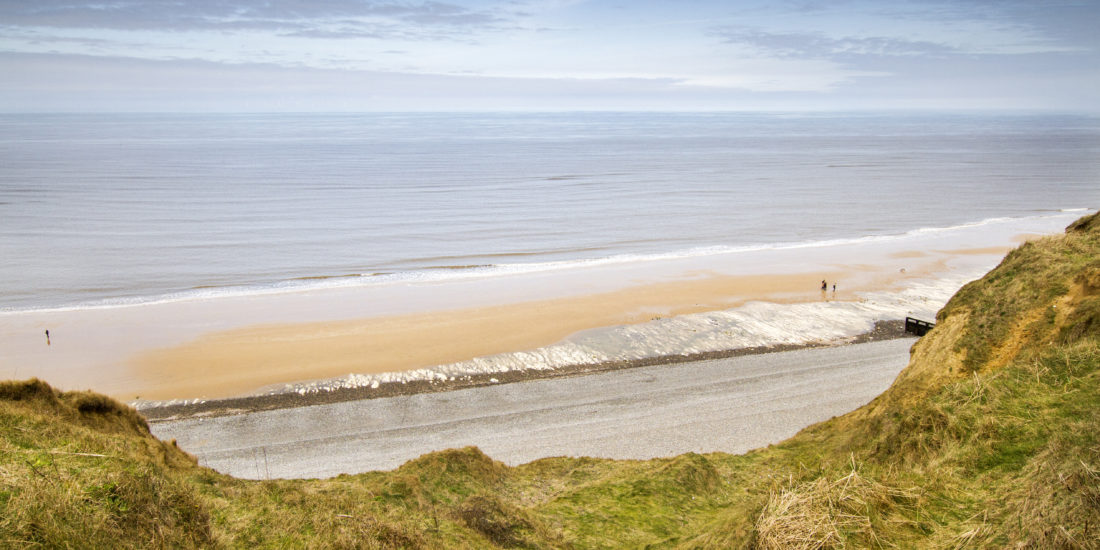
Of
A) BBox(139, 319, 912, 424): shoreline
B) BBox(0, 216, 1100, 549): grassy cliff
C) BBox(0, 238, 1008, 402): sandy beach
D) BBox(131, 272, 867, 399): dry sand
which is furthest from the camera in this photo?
BBox(0, 238, 1008, 402): sandy beach

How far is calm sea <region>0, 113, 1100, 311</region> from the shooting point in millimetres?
43562

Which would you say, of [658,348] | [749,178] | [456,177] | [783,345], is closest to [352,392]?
[658,348]

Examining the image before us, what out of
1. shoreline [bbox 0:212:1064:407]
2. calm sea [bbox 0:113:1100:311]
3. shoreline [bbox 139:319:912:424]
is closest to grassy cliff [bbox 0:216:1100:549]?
shoreline [bbox 139:319:912:424]

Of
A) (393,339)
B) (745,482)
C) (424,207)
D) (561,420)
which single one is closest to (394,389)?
(393,339)

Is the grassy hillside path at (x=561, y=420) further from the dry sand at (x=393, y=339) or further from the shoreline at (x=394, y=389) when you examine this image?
the dry sand at (x=393, y=339)

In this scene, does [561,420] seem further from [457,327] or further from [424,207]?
[424,207]

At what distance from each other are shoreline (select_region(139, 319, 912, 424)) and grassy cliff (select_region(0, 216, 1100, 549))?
9.66m

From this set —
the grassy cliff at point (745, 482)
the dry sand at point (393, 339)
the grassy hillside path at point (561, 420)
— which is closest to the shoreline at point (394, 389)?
the grassy hillside path at point (561, 420)

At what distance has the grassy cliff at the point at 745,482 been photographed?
7027 mm

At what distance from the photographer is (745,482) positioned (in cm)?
1366

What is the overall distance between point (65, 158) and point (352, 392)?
377 feet

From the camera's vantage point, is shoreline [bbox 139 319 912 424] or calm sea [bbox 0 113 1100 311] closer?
shoreline [bbox 139 319 912 424]

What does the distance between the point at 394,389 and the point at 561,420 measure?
6.41m

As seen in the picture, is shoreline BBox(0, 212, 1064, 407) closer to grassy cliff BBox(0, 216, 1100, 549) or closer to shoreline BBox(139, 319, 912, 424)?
shoreline BBox(139, 319, 912, 424)
